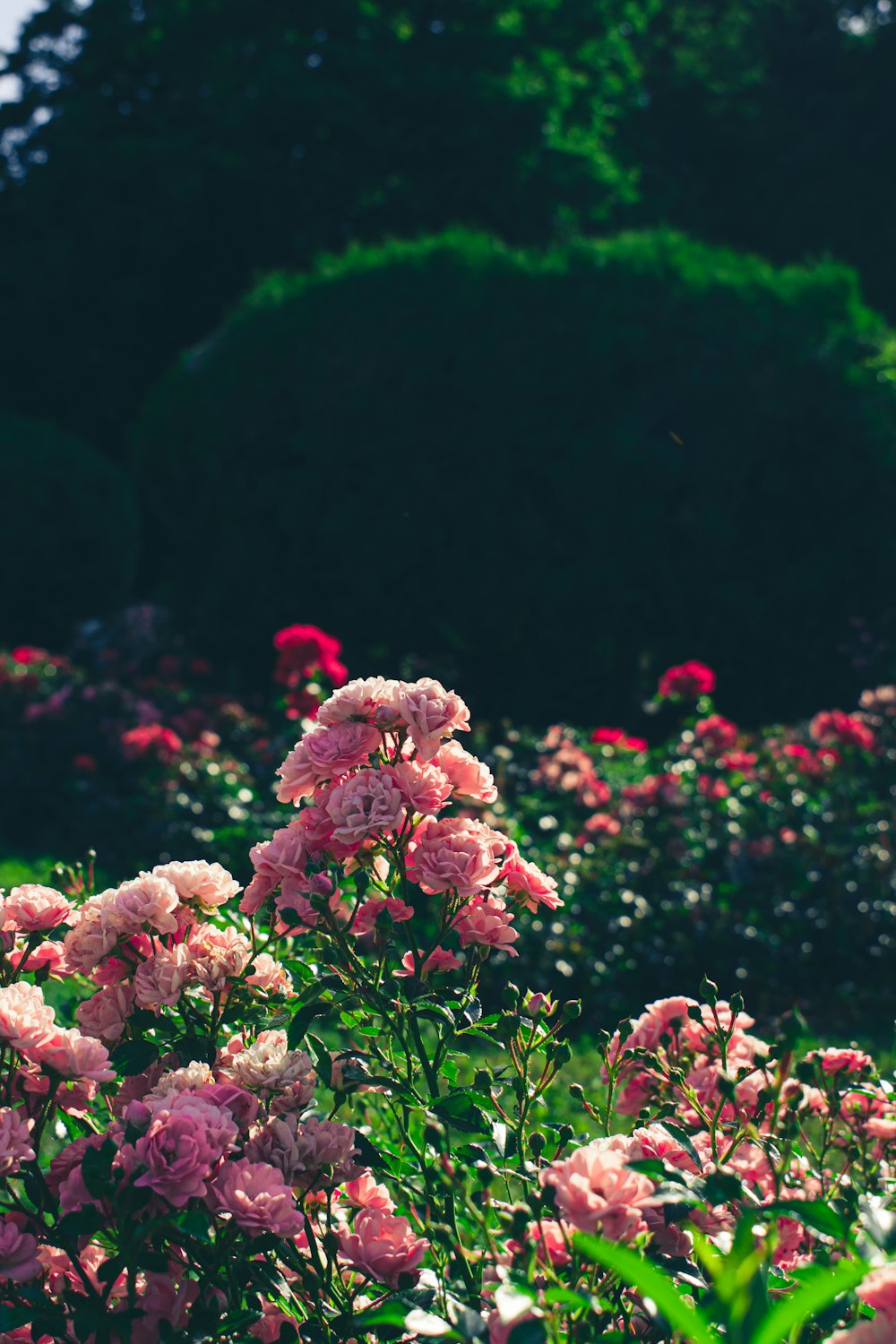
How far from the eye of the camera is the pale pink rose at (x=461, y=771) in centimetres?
164

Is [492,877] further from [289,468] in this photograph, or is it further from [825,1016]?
[289,468]

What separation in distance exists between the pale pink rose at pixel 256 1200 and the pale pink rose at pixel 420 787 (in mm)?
464

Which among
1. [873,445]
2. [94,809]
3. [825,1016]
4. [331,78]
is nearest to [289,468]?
[94,809]

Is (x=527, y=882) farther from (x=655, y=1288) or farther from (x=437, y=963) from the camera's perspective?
(x=655, y=1288)

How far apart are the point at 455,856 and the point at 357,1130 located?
40 centimetres

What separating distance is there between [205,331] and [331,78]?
3.77 metres

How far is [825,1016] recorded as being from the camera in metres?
4.58

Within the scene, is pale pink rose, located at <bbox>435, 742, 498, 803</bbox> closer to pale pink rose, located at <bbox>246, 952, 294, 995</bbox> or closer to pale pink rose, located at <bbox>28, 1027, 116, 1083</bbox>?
pale pink rose, located at <bbox>246, 952, 294, 995</bbox>

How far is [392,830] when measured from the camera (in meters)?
1.51

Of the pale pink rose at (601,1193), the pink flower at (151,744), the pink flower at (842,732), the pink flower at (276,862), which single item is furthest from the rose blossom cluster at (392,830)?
the pink flower at (151,744)

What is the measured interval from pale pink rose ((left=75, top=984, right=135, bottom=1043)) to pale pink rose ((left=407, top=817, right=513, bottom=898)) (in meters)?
0.42

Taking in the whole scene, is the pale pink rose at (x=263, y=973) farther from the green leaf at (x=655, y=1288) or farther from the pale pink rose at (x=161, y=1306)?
the green leaf at (x=655, y=1288)

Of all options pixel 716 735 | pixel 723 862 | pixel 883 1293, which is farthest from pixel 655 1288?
pixel 716 735

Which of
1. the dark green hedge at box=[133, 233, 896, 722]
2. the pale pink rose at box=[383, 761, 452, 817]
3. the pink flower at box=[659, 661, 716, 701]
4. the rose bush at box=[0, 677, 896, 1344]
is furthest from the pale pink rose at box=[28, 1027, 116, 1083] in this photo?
the dark green hedge at box=[133, 233, 896, 722]
